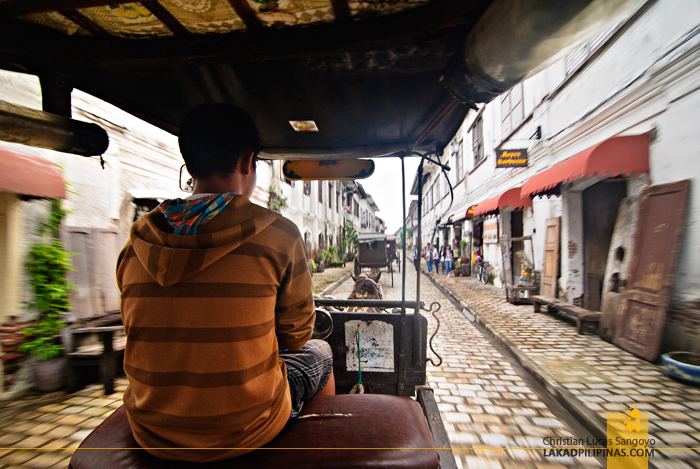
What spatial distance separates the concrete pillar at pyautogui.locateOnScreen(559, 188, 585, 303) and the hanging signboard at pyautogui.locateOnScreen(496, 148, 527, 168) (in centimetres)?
182

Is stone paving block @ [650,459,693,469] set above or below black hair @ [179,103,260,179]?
below

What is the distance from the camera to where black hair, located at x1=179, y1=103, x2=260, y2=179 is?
4.11 ft

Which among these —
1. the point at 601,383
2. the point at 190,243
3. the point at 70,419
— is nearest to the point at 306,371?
the point at 190,243

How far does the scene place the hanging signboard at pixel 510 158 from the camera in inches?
325

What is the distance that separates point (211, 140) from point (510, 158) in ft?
28.7

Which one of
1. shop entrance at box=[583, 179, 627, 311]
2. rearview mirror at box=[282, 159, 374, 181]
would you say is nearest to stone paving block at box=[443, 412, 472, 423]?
rearview mirror at box=[282, 159, 374, 181]

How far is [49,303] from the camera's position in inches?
142

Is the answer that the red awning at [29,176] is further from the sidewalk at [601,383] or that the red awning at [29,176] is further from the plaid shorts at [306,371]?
the sidewalk at [601,383]

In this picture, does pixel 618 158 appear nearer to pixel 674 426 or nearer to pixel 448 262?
pixel 674 426

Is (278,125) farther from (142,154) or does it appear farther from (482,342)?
(482,342)

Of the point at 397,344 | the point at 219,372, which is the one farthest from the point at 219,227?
the point at 397,344

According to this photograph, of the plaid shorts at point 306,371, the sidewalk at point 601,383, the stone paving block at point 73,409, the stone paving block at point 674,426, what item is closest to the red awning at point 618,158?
the sidewalk at point 601,383

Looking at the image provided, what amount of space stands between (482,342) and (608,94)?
510 cm

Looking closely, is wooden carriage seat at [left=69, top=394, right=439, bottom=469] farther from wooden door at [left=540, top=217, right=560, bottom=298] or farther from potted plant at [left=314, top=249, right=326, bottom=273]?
potted plant at [left=314, top=249, right=326, bottom=273]
